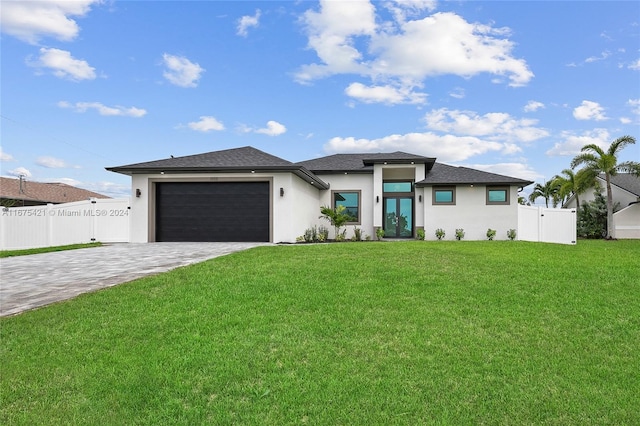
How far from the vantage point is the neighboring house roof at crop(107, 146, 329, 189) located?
14664 mm

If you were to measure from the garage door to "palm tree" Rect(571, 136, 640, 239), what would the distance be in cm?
2141

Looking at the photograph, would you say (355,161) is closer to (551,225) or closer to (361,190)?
(361,190)

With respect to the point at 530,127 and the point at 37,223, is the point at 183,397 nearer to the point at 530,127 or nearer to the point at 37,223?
the point at 37,223

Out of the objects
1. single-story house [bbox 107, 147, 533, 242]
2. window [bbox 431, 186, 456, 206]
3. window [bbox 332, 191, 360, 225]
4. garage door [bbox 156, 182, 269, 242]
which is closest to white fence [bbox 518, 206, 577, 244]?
single-story house [bbox 107, 147, 533, 242]

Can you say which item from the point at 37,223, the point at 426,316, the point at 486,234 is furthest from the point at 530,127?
the point at 37,223

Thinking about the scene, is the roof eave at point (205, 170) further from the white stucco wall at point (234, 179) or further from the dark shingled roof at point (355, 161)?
the dark shingled roof at point (355, 161)

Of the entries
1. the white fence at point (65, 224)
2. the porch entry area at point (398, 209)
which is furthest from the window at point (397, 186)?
the white fence at point (65, 224)

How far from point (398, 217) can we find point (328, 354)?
16232 mm

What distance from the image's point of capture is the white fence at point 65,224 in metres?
15.2

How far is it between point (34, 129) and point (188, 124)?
11696mm

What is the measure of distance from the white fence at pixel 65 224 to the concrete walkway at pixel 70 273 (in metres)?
5.13

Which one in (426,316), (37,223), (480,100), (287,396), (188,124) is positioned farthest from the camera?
(188,124)

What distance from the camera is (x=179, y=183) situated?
50.9ft

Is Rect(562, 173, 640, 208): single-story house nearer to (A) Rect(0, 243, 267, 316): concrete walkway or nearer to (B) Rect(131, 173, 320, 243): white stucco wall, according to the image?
(B) Rect(131, 173, 320, 243): white stucco wall
